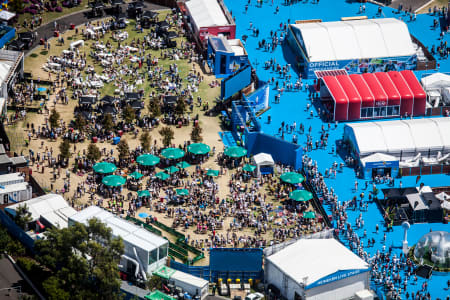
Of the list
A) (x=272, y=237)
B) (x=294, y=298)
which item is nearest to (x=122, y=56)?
(x=272, y=237)

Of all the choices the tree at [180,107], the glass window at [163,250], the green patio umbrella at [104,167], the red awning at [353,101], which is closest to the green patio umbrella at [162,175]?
the green patio umbrella at [104,167]

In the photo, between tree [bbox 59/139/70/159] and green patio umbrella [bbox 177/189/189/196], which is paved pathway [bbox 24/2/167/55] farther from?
green patio umbrella [bbox 177/189/189/196]

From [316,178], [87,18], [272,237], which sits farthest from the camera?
→ [87,18]

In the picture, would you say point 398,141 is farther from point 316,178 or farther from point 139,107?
point 139,107

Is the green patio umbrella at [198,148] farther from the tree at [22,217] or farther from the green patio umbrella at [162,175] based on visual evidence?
the tree at [22,217]

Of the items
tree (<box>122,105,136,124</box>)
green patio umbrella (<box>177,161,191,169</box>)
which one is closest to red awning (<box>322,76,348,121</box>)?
green patio umbrella (<box>177,161,191,169</box>)
